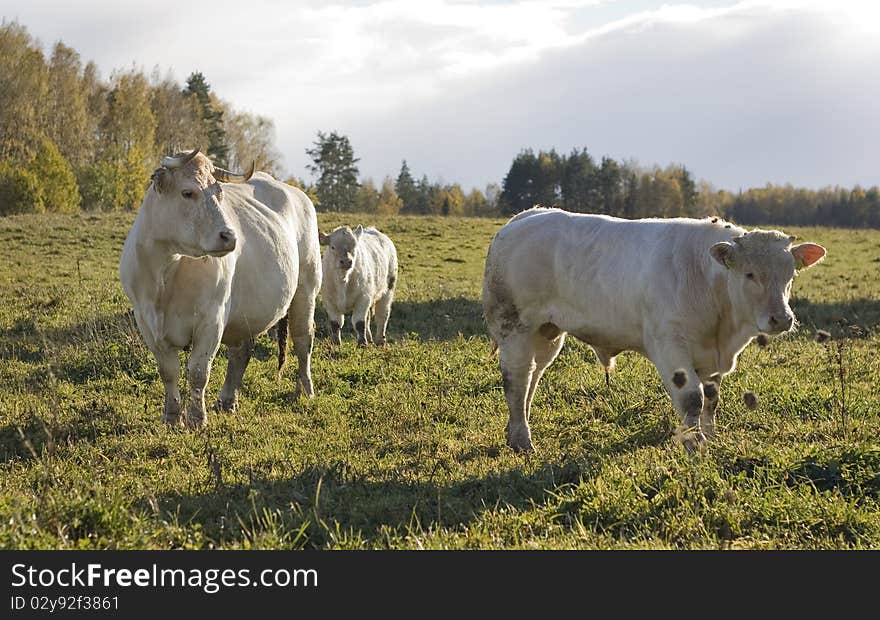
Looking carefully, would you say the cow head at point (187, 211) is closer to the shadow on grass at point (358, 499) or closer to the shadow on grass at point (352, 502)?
the shadow on grass at point (358, 499)

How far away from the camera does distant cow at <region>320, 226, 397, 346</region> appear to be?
15.0m

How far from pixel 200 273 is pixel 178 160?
1.07 m

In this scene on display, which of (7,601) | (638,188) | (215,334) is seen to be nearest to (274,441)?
(215,334)

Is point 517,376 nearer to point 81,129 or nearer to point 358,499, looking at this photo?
point 358,499

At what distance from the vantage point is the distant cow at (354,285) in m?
15.0

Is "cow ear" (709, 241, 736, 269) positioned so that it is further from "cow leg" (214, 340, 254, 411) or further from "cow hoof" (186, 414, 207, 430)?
"cow leg" (214, 340, 254, 411)

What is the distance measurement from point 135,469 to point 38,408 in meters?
2.34

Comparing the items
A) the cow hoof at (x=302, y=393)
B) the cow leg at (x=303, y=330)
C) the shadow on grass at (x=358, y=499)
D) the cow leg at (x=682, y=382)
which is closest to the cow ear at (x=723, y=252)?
the cow leg at (x=682, y=382)

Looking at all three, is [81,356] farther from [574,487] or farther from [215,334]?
[574,487]

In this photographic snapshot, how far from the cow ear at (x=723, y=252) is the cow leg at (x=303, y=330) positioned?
5063 mm

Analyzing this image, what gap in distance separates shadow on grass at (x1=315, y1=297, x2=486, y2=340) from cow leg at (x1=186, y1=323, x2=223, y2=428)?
585 cm

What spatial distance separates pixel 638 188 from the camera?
259ft

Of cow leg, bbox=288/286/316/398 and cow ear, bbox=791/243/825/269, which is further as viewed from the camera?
cow leg, bbox=288/286/316/398

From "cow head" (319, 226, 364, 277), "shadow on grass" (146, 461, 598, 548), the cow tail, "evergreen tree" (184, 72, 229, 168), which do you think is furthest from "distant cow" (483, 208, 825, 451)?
"evergreen tree" (184, 72, 229, 168)
